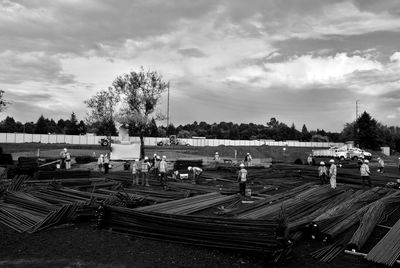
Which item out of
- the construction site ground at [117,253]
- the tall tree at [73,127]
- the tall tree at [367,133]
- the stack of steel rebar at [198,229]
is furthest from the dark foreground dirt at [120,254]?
the tall tree at [73,127]

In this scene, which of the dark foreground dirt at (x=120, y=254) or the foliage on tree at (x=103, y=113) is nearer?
the dark foreground dirt at (x=120, y=254)

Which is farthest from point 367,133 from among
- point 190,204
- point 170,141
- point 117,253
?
point 117,253

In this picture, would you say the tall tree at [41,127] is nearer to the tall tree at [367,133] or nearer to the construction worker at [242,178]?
the tall tree at [367,133]

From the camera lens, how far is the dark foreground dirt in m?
7.76

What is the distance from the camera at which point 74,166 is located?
30797mm

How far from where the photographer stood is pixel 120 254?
8375mm

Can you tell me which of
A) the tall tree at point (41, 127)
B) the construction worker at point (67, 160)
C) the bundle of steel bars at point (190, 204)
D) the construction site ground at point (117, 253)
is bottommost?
the construction site ground at point (117, 253)

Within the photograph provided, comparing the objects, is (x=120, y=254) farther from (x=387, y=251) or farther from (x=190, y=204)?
(x=387, y=251)

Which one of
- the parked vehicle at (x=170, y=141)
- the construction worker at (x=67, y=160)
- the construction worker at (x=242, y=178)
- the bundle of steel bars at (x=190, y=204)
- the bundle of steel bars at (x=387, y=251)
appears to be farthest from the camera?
the parked vehicle at (x=170, y=141)

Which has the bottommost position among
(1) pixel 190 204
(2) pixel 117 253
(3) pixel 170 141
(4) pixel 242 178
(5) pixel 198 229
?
(2) pixel 117 253

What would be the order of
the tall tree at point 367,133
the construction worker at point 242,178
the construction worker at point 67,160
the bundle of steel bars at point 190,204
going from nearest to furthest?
the bundle of steel bars at point 190,204 → the construction worker at point 242,178 → the construction worker at point 67,160 → the tall tree at point 367,133

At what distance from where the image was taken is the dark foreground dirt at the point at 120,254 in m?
7.76

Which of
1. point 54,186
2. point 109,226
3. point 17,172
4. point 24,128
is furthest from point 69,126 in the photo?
point 109,226

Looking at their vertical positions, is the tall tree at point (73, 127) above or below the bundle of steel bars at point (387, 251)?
above
